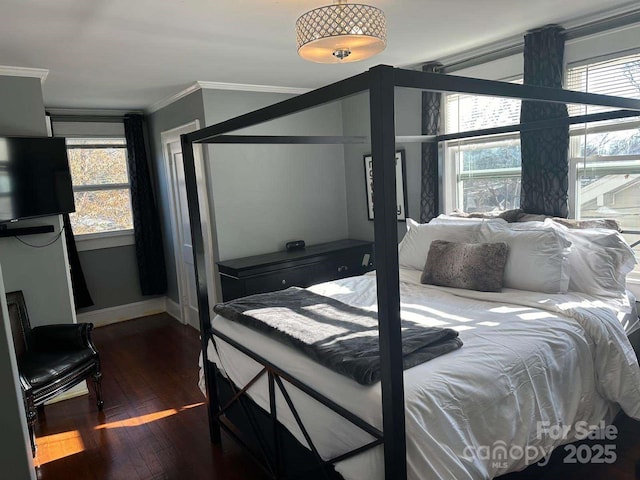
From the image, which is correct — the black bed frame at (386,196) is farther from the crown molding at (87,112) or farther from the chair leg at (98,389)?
the crown molding at (87,112)

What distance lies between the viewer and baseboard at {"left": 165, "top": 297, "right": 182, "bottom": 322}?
4.93 metres

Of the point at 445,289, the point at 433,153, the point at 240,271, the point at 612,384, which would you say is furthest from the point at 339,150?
the point at 612,384

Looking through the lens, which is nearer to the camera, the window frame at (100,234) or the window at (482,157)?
the window at (482,157)

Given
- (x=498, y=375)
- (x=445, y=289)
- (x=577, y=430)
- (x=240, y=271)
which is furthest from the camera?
(x=240, y=271)

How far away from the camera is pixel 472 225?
9.60 feet

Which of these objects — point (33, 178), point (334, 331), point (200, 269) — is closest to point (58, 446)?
point (200, 269)

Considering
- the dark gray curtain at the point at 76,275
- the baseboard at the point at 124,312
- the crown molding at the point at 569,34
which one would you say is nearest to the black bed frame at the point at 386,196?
the crown molding at the point at 569,34

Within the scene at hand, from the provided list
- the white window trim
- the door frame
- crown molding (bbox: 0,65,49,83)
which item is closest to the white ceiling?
crown molding (bbox: 0,65,49,83)

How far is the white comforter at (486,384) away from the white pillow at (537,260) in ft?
0.28

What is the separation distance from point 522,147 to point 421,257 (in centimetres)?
99

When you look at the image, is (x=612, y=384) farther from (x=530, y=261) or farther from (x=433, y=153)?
(x=433, y=153)

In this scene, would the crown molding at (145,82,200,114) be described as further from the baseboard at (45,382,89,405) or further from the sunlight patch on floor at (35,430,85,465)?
the sunlight patch on floor at (35,430,85,465)

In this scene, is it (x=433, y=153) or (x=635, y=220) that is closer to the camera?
(x=635, y=220)

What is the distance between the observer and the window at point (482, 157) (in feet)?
10.5
